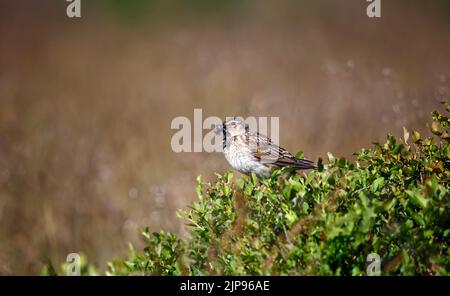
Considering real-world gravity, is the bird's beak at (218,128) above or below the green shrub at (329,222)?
above

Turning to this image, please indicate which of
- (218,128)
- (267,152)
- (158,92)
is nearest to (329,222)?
(267,152)

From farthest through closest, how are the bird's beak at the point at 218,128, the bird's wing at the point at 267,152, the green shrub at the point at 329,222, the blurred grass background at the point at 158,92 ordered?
the blurred grass background at the point at 158,92
the bird's beak at the point at 218,128
the bird's wing at the point at 267,152
the green shrub at the point at 329,222

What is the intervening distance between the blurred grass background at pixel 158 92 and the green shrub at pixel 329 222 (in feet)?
7.89

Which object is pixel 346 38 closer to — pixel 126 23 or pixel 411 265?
pixel 126 23

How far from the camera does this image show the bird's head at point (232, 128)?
617cm

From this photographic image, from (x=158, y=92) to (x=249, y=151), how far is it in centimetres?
694

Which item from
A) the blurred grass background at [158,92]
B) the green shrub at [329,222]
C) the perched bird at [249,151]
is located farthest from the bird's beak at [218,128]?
the green shrub at [329,222]

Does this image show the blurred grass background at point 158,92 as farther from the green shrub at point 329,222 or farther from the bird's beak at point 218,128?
the green shrub at point 329,222

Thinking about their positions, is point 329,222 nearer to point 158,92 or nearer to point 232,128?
point 232,128

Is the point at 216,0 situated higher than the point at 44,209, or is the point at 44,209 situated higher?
the point at 216,0

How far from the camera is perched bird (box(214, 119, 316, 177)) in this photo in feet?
19.2

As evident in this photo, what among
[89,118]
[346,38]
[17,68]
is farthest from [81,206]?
[346,38]

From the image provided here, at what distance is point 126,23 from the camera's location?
17.9 m
